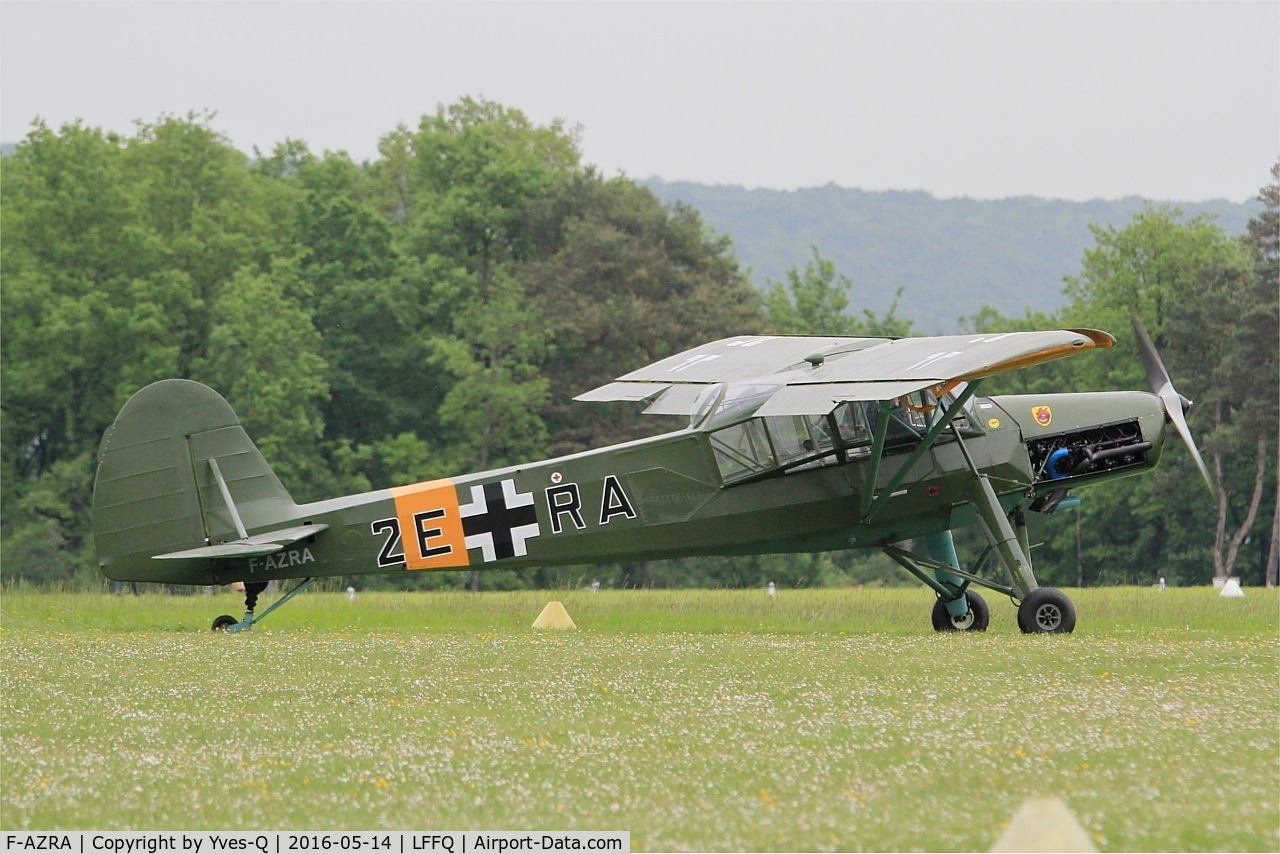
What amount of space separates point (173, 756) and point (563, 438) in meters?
46.5

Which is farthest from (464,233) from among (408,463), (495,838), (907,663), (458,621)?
(495,838)

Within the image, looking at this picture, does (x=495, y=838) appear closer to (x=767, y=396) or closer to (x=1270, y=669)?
(x=1270, y=669)

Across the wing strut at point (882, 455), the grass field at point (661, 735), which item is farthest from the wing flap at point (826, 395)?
the grass field at point (661, 735)

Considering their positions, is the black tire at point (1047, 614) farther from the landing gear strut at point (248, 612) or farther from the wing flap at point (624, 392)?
the landing gear strut at point (248, 612)

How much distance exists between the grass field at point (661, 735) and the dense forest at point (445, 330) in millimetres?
37609

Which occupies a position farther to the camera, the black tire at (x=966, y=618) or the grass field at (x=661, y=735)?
the black tire at (x=966, y=618)

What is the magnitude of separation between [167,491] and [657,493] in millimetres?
5390

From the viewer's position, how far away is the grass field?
6805 mm

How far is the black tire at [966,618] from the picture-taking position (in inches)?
660

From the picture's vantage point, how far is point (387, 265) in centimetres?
6100

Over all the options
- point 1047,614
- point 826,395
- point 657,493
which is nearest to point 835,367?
point 826,395

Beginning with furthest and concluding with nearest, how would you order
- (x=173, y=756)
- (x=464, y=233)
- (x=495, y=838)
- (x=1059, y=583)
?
(x=464, y=233), (x=1059, y=583), (x=173, y=756), (x=495, y=838)

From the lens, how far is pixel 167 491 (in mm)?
16203

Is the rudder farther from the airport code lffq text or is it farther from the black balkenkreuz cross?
the airport code lffq text
